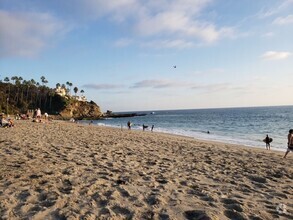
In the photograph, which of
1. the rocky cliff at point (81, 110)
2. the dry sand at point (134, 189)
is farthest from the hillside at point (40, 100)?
the dry sand at point (134, 189)

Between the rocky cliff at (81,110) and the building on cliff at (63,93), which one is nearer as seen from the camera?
the rocky cliff at (81,110)

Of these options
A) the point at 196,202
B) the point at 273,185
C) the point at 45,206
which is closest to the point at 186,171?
the point at 273,185

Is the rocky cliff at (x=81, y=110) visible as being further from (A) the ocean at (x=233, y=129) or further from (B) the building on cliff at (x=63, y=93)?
(A) the ocean at (x=233, y=129)

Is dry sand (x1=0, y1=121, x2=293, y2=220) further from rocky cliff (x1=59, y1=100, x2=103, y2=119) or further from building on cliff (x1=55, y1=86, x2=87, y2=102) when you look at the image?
building on cliff (x1=55, y1=86, x2=87, y2=102)

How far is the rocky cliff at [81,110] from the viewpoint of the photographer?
11334 centimetres

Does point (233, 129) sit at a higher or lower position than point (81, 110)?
lower

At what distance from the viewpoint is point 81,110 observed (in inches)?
4946

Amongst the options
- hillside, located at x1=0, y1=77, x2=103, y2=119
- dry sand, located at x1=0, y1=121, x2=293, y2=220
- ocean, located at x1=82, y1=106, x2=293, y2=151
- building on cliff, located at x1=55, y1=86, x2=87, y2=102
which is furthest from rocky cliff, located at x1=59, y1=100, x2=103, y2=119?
dry sand, located at x1=0, y1=121, x2=293, y2=220

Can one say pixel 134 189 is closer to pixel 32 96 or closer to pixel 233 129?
pixel 233 129

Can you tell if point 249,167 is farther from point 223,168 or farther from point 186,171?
point 186,171

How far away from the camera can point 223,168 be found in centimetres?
883

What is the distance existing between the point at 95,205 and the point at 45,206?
0.84 metres

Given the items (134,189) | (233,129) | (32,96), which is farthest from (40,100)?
(134,189)

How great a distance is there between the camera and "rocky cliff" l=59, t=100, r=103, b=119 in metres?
113
